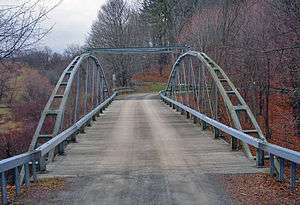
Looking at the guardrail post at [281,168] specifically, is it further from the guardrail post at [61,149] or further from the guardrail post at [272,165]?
the guardrail post at [61,149]

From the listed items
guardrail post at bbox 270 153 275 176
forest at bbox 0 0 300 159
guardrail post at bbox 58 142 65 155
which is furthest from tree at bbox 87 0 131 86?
guardrail post at bbox 270 153 275 176

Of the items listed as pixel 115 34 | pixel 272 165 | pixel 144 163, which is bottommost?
pixel 144 163

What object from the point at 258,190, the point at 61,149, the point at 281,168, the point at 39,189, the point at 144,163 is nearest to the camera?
the point at 258,190

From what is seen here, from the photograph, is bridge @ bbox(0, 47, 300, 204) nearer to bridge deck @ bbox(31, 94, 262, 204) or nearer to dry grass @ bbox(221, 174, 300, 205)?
bridge deck @ bbox(31, 94, 262, 204)

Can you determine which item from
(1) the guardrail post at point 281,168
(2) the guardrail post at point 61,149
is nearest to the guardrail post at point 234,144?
(1) the guardrail post at point 281,168

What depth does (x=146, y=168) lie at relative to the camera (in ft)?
31.3

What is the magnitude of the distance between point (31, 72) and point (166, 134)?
160 ft

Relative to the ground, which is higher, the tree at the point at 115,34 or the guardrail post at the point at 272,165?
the tree at the point at 115,34

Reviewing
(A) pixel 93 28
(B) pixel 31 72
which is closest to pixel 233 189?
(B) pixel 31 72

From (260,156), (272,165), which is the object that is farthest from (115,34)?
(272,165)

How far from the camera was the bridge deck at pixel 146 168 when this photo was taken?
724 cm

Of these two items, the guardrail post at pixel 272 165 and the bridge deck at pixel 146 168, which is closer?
the bridge deck at pixel 146 168

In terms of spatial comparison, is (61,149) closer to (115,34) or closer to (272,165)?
(272,165)

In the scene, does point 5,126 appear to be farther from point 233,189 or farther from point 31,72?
point 233,189
